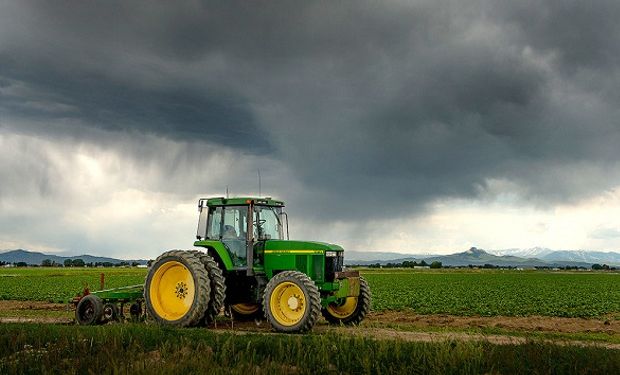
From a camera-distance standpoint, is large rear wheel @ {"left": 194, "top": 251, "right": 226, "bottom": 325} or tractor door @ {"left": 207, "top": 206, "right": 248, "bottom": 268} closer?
large rear wheel @ {"left": 194, "top": 251, "right": 226, "bottom": 325}

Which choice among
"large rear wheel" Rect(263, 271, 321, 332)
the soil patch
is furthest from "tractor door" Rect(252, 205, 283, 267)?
the soil patch

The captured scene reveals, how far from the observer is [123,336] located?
36.4 feet

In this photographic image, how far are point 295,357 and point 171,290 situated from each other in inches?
350

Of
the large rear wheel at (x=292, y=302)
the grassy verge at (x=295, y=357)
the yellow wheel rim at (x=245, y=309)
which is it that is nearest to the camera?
the grassy verge at (x=295, y=357)

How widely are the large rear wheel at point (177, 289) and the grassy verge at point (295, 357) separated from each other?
5227 millimetres

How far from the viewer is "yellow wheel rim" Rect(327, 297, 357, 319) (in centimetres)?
1848

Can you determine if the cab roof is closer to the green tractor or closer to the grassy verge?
the green tractor

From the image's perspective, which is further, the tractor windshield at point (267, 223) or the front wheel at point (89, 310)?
the front wheel at point (89, 310)

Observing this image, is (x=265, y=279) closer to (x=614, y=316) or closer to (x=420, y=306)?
(x=420, y=306)

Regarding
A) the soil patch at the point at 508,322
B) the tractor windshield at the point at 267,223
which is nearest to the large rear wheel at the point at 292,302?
the tractor windshield at the point at 267,223

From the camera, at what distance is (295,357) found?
953 cm

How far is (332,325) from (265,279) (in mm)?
2717

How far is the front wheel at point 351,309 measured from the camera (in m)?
18.4

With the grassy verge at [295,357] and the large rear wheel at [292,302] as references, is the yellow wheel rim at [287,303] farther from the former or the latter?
the grassy verge at [295,357]
